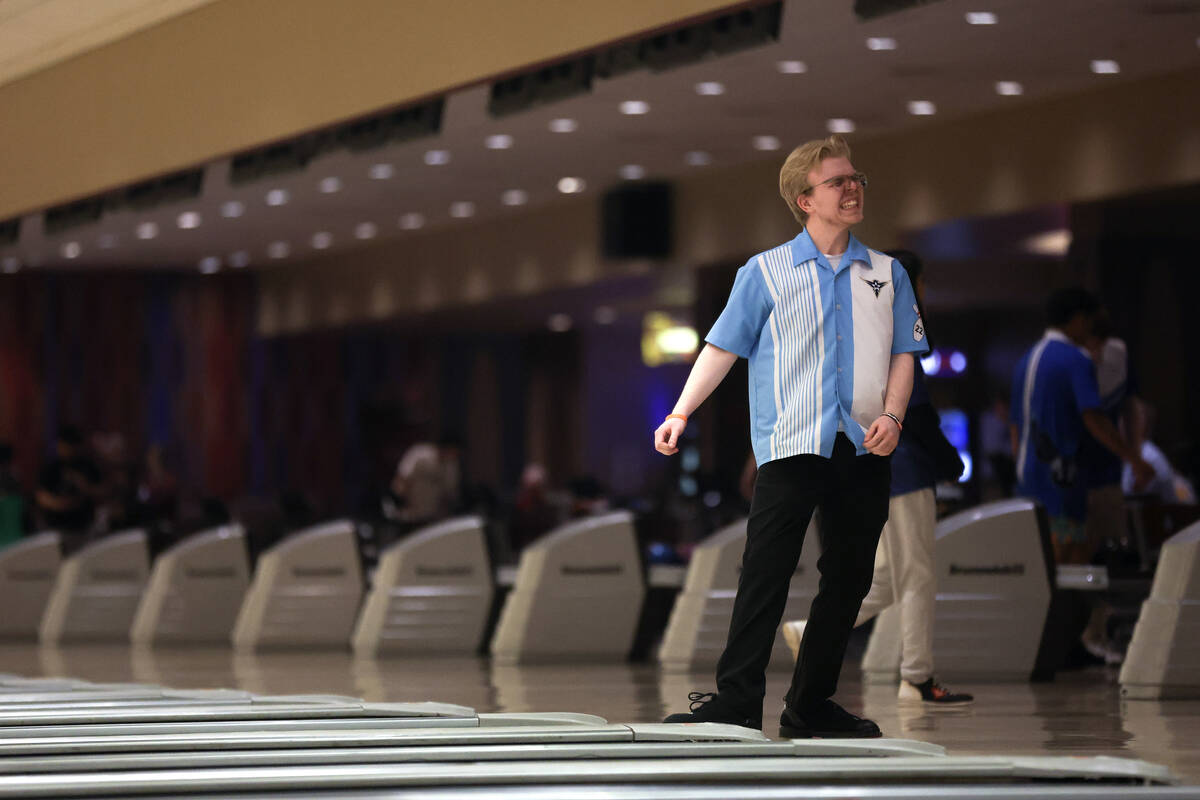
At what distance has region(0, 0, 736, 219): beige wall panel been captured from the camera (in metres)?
7.30

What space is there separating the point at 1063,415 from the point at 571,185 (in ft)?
24.7

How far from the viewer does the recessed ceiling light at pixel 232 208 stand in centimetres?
1425

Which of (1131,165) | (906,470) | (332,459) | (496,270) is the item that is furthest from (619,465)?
(906,470)

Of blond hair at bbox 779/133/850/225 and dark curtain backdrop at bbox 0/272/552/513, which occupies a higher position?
dark curtain backdrop at bbox 0/272/552/513

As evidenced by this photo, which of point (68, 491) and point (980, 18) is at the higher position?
point (980, 18)

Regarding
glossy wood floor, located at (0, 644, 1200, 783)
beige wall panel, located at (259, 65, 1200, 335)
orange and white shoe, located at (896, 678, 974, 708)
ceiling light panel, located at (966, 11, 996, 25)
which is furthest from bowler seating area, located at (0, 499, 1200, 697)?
beige wall panel, located at (259, 65, 1200, 335)

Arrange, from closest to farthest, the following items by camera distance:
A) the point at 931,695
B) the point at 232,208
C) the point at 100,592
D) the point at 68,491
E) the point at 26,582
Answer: the point at 931,695 → the point at 100,592 → the point at 26,582 → the point at 68,491 → the point at 232,208

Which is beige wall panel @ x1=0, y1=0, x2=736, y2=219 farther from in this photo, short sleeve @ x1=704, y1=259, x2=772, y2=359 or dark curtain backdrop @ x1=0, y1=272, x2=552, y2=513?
dark curtain backdrop @ x1=0, y1=272, x2=552, y2=513

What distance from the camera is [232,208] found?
14.5 m

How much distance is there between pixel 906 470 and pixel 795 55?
4673mm

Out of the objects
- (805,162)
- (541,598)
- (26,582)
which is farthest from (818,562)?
(26,582)

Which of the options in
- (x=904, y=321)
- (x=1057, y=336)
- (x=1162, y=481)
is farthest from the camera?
(x=1162, y=481)

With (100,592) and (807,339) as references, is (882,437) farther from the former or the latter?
(100,592)

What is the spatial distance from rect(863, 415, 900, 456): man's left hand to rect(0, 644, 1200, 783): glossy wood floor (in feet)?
2.20
